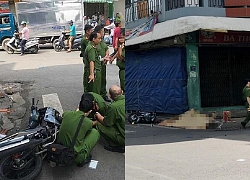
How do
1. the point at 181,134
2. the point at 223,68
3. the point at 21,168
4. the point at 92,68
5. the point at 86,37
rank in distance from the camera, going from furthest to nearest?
the point at 223,68
the point at 181,134
the point at 92,68
the point at 86,37
the point at 21,168

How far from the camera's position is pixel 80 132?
2629mm

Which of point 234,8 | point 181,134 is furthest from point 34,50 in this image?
point 234,8

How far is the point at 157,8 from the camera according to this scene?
7.75ft

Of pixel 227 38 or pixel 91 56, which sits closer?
pixel 91 56

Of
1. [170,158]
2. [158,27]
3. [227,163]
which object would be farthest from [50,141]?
[227,163]

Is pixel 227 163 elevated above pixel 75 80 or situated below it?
below

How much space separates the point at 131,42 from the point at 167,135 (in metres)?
3.18

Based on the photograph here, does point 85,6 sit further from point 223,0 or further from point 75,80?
point 223,0

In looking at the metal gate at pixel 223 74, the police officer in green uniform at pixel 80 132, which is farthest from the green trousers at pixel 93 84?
the metal gate at pixel 223 74

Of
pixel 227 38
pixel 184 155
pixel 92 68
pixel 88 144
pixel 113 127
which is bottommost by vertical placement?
pixel 184 155

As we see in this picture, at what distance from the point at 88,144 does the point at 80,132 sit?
118 millimetres

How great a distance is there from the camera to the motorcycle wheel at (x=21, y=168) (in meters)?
1.91

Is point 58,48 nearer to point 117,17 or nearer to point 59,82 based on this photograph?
point 59,82

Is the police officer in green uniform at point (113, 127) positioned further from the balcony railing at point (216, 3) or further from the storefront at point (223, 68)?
the storefront at point (223, 68)
